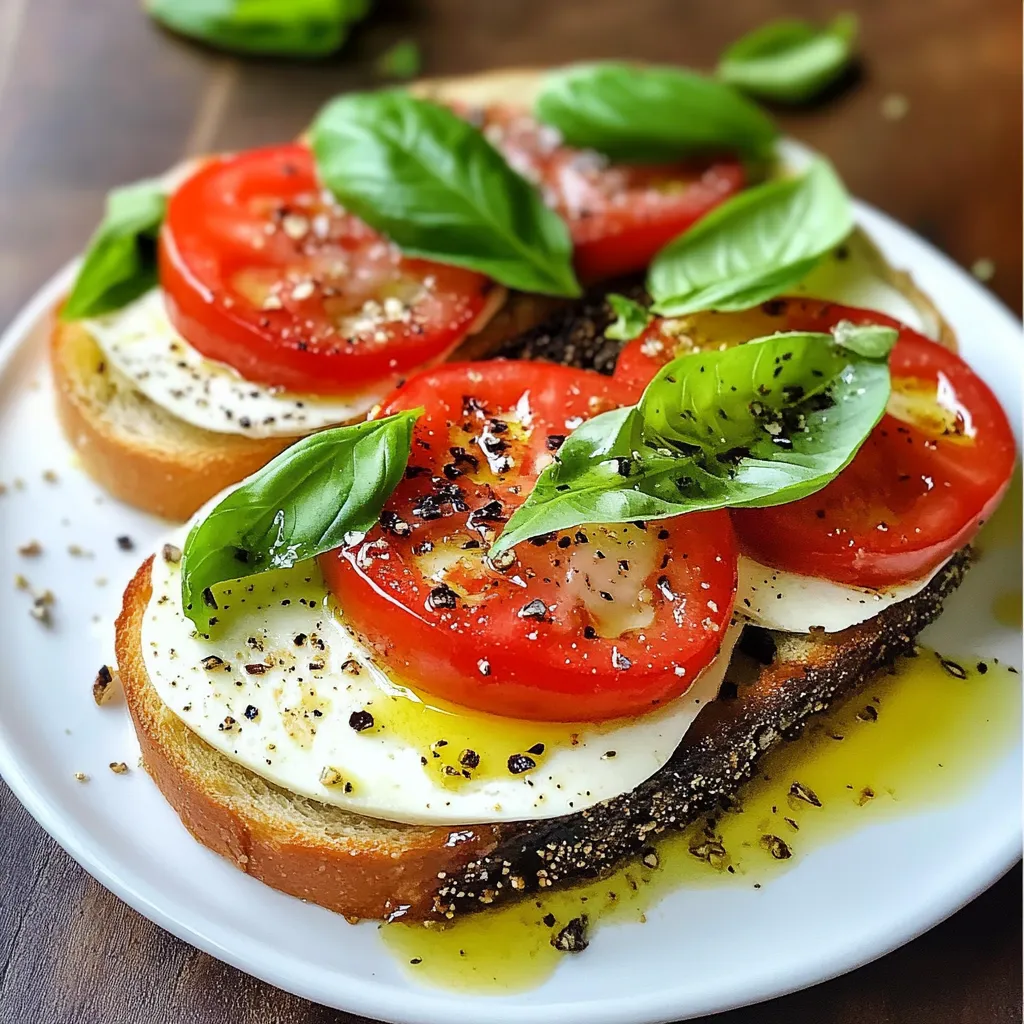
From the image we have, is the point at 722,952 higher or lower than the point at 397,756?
lower

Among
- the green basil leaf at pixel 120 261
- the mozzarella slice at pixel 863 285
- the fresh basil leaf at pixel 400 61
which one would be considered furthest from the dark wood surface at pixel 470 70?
the mozzarella slice at pixel 863 285

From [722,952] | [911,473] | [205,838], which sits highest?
[911,473]

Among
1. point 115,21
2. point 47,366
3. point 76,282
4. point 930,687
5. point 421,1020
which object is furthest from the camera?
point 115,21

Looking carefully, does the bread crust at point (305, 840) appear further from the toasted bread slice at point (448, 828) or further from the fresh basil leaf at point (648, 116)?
the fresh basil leaf at point (648, 116)

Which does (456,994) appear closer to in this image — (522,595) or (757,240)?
(522,595)

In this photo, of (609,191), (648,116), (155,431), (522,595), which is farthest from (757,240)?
(155,431)

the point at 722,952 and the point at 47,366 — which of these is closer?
the point at 722,952

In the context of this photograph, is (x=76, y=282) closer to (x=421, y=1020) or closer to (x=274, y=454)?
(x=274, y=454)

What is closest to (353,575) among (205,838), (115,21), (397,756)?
(397,756)

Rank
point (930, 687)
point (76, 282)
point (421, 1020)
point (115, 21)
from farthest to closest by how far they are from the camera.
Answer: point (115, 21), point (76, 282), point (930, 687), point (421, 1020)
